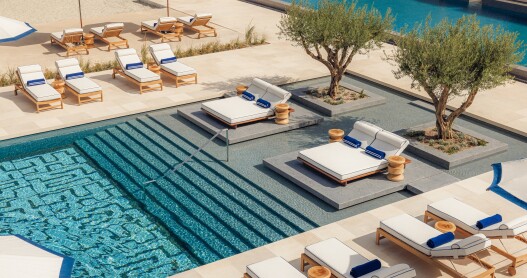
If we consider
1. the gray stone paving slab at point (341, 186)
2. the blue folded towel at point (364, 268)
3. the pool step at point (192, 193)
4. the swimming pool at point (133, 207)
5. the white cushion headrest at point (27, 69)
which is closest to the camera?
the blue folded towel at point (364, 268)

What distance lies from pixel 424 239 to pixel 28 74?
1226 centimetres

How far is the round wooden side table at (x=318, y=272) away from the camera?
1018 centimetres

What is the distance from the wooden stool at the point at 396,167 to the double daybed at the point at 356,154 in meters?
0.24

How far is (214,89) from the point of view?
19.7m

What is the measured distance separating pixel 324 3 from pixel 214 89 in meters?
4.10

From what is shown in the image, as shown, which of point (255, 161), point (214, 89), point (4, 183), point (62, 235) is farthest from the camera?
point (214, 89)

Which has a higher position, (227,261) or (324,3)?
(324,3)

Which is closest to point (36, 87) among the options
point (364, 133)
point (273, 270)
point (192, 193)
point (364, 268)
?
point (192, 193)

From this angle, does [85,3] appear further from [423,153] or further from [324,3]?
[423,153]

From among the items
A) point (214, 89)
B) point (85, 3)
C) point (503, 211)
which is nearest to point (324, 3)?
point (214, 89)

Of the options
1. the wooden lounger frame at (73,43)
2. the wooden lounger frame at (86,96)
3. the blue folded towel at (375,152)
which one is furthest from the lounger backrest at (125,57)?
the blue folded towel at (375,152)

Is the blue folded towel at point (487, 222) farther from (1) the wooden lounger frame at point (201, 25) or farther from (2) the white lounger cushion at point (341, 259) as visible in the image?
(1) the wooden lounger frame at point (201, 25)

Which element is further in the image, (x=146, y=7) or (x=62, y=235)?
(x=146, y=7)

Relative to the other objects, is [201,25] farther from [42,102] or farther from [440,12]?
[440,12]
